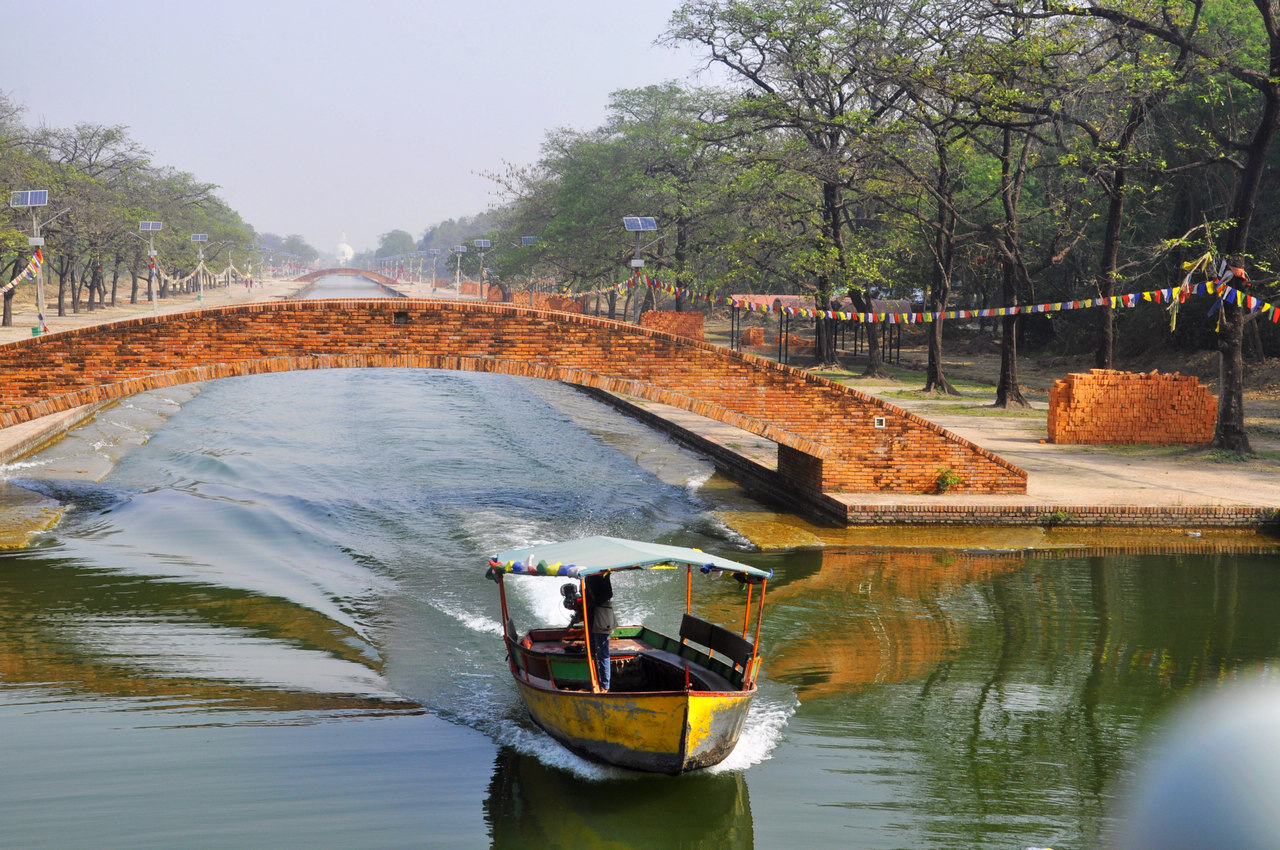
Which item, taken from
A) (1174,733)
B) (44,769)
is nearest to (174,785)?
(44,769)

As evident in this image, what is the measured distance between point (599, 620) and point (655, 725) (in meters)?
1.58

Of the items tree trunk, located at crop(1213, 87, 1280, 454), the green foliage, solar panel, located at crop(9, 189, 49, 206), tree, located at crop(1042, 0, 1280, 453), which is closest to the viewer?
the green foliage

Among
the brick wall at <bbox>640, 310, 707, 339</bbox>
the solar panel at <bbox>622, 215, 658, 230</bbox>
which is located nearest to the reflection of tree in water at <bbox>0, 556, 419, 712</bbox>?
the solar panel at <bbox>622, 215, 658, 230</bbox>

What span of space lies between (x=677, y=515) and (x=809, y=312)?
17.8 meters

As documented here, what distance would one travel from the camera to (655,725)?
9125 mm

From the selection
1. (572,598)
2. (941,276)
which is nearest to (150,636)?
(572,598)

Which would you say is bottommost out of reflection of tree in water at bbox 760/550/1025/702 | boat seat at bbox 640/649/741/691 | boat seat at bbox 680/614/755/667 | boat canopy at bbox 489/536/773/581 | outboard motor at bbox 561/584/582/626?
reflection of tree in water at bbox 760/550/1025/702

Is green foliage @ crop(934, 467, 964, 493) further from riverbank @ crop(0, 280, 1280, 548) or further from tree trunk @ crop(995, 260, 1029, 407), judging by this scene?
tree trunk @ crop(995, 260, 1029, 407)

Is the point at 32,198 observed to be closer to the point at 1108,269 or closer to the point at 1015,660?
the point at 1108,269

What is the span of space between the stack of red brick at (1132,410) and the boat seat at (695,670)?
1588 cm

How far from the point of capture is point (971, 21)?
85.7 feet

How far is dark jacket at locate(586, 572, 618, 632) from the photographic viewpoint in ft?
34.2

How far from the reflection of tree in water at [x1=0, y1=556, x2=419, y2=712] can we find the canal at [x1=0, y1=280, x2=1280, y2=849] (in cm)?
5

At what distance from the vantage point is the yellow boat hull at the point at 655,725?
357 inches
